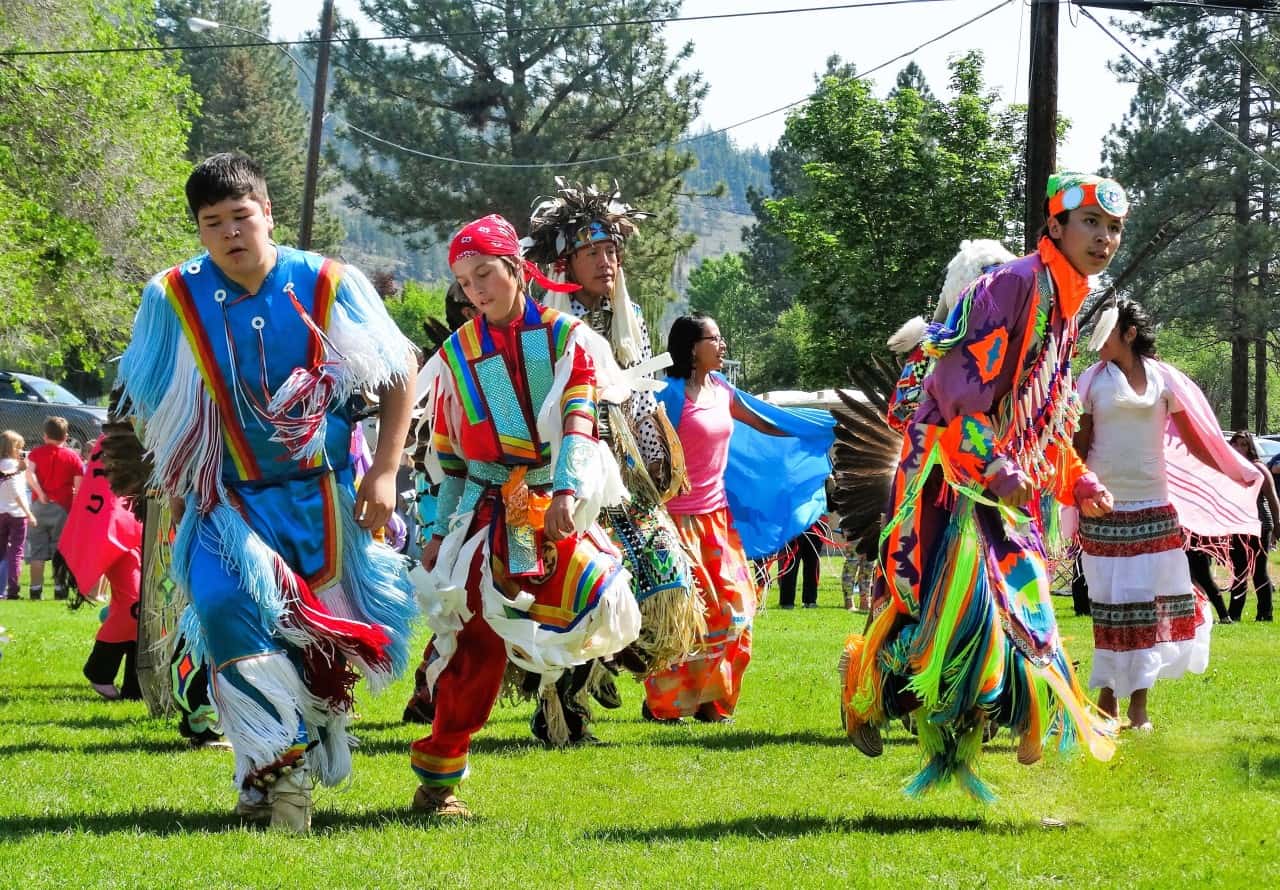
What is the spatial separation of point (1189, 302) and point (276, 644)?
123ft

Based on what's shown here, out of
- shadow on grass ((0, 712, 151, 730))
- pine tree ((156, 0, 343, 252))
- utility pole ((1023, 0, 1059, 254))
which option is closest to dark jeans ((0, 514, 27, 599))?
shadow on grass ((0, 712, 151, 730))

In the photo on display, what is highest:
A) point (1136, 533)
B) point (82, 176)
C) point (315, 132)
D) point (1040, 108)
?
point (315, 132)

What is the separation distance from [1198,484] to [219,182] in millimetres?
5174

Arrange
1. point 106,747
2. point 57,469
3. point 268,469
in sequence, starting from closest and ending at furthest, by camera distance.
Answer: point 268,469
point 106,747
point 57,469

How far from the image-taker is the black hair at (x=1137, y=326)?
7.40 metres

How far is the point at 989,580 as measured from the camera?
16.3ft

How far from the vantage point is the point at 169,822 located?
4867mm

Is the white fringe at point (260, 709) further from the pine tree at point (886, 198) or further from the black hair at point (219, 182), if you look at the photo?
the pine tree at point (886, 198)

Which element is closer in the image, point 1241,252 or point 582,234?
point 582,234

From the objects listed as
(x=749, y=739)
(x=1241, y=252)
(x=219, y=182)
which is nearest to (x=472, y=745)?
(x=749, y=739)

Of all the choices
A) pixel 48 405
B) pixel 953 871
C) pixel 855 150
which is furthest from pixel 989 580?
pixel 855 150

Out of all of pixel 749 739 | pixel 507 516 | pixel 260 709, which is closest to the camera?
pixel 260 709

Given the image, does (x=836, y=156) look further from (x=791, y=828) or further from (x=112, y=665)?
(x=791, y=828)

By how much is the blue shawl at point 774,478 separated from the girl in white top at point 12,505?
10.6m
